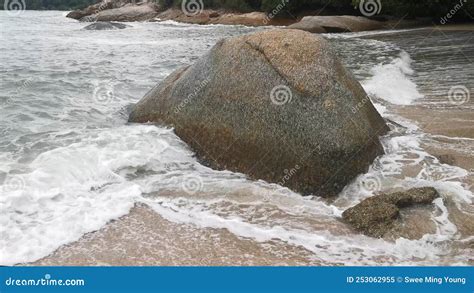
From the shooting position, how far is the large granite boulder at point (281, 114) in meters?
6.34

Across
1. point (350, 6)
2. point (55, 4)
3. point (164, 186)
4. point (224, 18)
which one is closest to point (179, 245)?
point (164, 186)

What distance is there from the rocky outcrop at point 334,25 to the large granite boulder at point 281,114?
24.3m

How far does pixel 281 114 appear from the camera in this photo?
6.66 metres

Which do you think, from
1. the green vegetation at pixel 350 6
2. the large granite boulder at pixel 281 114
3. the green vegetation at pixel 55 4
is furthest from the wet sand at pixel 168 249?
the green vegetation at pixel 55 4

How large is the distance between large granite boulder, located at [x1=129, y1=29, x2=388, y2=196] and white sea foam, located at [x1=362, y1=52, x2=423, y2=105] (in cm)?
370

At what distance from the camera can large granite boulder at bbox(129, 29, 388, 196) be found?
634 centimetres

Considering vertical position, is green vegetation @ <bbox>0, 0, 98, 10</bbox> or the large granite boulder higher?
the large granite boulder

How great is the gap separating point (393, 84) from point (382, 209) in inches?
308

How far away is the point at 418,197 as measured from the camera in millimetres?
→ 5598

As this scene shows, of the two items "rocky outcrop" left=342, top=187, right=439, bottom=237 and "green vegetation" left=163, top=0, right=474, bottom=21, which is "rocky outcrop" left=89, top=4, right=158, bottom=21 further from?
"rocky outcrop" left=342, top=187, right=439, bottom=237

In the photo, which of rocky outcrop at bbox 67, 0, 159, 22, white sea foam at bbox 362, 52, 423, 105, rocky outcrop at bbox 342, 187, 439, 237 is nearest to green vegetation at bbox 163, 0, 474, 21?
rocky outcrop at bbox 67, 0, 159, 22

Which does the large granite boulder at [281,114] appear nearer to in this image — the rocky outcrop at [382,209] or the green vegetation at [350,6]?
the rocky outcrop at [382,209]

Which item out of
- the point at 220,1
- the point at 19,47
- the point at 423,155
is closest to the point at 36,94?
the point at 423,155

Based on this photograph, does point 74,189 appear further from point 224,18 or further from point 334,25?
point 224,18
